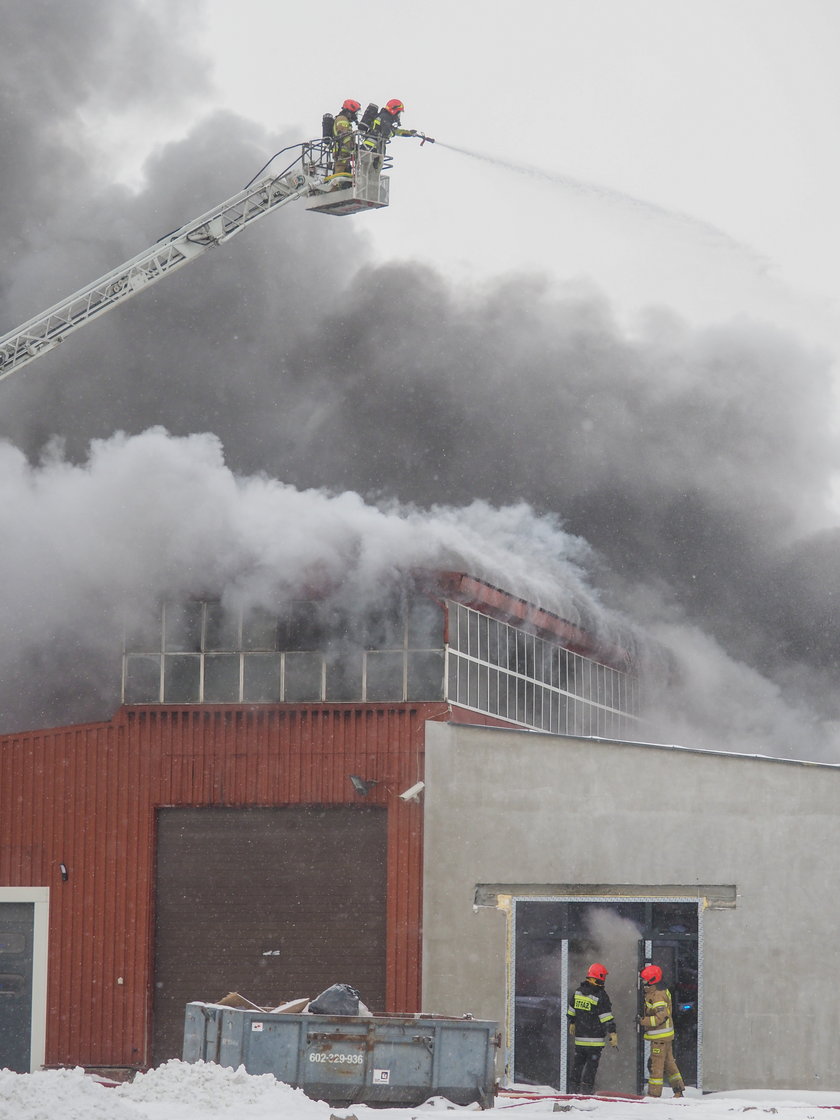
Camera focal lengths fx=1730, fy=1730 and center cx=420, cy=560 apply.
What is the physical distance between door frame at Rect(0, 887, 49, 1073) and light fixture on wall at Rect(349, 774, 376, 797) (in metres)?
4.53

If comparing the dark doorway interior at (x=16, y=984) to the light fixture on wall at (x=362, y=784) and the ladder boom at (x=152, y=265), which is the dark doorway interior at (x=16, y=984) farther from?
the ladder boom at (x=152, y=265)

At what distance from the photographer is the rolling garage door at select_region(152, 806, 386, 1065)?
22688mm

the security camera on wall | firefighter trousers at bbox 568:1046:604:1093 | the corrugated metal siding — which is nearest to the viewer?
firefighter trousers at bbox 568:1046:604:1093

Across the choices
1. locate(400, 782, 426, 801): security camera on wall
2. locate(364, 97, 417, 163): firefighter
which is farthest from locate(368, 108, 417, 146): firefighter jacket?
locate(400, 782, 426, 801): security camera on wall

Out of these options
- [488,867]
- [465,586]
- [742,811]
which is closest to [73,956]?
[488,867]

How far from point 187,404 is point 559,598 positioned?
9.85m

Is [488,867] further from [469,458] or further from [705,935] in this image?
[469,458]

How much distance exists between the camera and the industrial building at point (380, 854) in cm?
2186

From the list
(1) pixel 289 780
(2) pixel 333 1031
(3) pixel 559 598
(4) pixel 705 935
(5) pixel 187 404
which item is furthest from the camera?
(5) pixel 187 404

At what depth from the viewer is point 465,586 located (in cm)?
2373

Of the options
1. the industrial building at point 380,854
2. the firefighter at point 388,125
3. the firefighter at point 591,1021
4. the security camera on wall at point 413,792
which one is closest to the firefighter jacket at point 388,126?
the firefighter at point 388,125

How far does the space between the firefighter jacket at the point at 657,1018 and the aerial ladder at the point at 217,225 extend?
Result: 40.7ft

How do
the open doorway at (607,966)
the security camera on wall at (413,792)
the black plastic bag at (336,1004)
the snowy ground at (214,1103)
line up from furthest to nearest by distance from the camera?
the security camera on wall at (413,792)
the open doorway at (607,966)
the black plastic bag at (336,1004)
the snowy ground at (214,1103)

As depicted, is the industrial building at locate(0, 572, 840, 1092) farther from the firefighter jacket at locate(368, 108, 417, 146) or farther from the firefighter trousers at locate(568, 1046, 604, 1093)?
the firefighter jacket at locate(368, 108, 417, 146)
